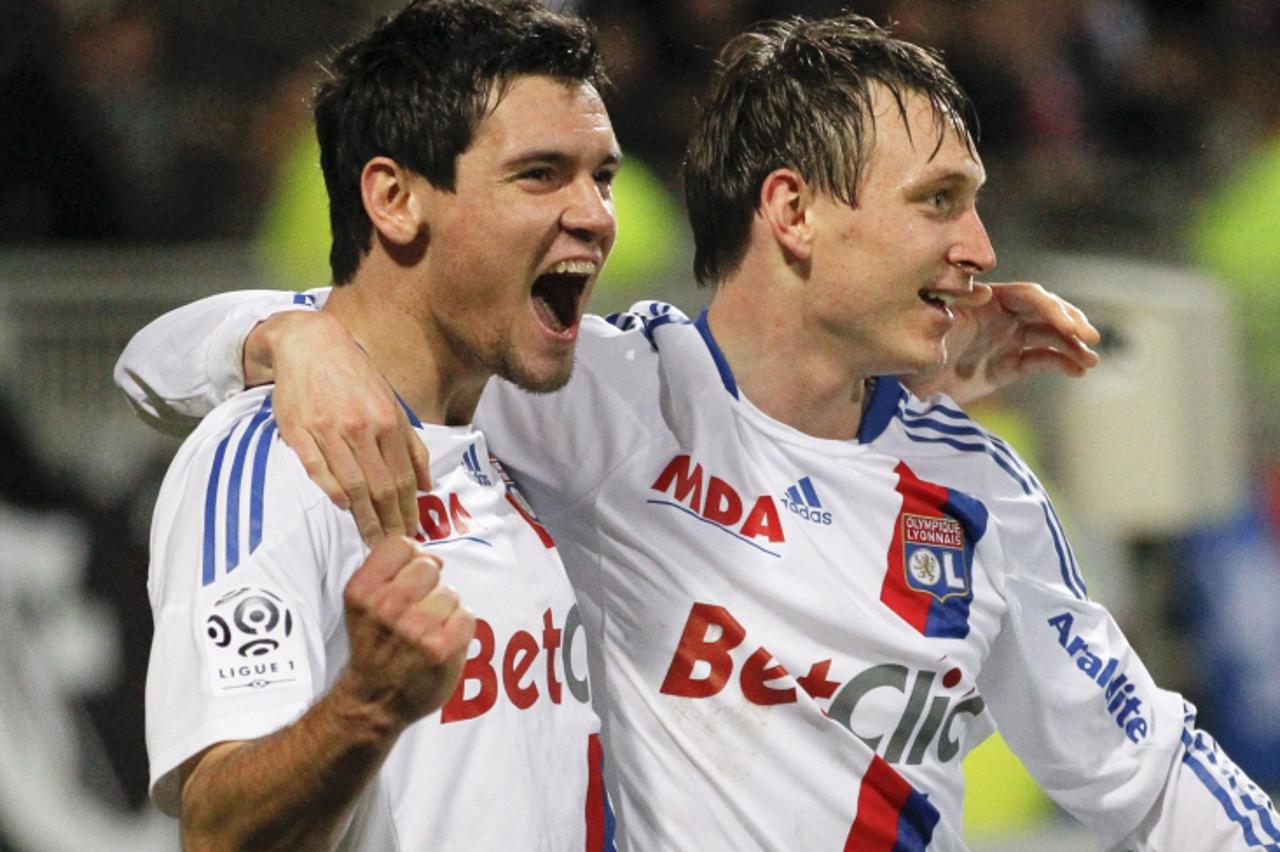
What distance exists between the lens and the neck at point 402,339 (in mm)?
2713

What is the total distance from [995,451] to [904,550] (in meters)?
0.30

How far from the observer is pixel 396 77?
9.00ft

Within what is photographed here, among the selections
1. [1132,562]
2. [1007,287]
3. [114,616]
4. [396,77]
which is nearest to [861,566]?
[1007,287]

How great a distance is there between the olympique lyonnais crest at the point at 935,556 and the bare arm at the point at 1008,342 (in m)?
0.33

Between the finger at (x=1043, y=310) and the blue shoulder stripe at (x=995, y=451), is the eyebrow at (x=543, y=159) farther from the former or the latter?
the finger at (x=1043, y=310)

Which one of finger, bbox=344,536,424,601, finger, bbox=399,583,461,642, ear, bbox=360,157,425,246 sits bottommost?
finger, bbox=399,583,461,642

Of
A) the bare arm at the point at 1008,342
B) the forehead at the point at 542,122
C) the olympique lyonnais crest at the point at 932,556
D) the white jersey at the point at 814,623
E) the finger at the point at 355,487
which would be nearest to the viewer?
the finger at the point at 355,487

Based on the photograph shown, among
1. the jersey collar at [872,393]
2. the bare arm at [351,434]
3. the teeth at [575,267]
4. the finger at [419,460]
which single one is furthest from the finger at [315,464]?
the jersey collar at [872,393]

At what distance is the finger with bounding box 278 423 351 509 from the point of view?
239cm

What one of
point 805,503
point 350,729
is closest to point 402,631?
point 350,729

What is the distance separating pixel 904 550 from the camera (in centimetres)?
310

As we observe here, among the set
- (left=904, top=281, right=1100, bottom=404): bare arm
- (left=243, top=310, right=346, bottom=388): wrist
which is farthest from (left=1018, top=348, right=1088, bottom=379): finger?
(left=243, top=310, right=346, bottom=388): wrist

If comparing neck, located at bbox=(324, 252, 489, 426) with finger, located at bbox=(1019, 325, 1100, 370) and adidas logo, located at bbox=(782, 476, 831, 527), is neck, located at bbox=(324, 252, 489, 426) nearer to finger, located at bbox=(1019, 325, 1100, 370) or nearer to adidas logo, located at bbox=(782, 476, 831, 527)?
adidas logo, located at bbox=(782, 476, 831, 527)

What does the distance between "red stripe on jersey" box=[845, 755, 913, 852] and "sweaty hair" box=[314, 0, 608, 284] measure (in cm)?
110
